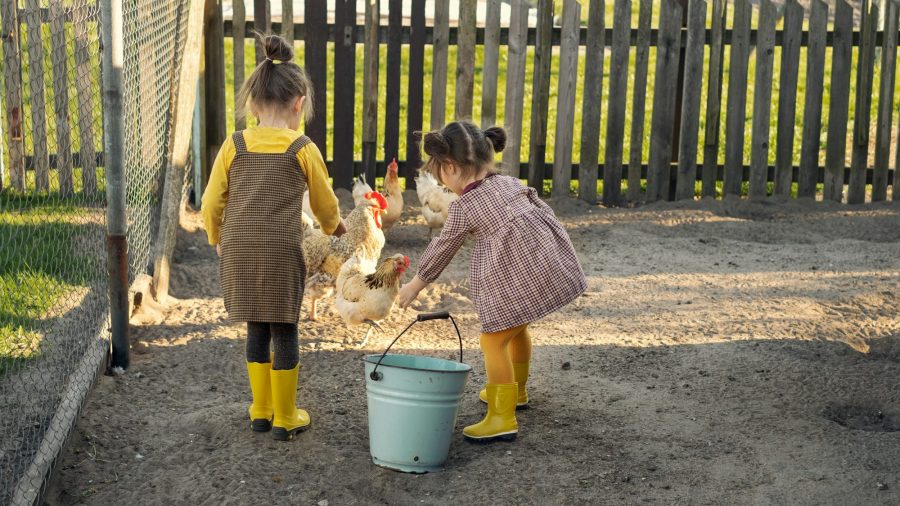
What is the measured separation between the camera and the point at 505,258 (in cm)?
398

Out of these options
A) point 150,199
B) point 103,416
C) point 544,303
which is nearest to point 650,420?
point 544,303

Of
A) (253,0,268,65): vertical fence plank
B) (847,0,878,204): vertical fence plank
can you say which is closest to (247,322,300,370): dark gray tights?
(253,0,268,65): vertical fence plank

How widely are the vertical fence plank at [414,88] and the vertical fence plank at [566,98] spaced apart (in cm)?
84

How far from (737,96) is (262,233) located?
5.44 m

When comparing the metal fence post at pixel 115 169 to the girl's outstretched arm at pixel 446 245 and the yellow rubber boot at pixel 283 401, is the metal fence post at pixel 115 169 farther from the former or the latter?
the girl's outstretched arm at pixel 446 245

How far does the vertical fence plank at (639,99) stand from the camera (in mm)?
8023

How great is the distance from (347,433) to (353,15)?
15.3 ft

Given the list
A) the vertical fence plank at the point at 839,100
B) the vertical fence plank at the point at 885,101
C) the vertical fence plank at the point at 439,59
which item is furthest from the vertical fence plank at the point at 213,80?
the vertical fence plank at the point at 885,101

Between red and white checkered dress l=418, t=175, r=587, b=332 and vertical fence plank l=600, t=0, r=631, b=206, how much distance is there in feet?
14.4

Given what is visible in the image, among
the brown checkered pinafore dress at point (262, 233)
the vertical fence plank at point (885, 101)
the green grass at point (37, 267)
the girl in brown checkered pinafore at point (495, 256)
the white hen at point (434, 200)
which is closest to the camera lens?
the brown checkered pinafore dress at point (262, 233)

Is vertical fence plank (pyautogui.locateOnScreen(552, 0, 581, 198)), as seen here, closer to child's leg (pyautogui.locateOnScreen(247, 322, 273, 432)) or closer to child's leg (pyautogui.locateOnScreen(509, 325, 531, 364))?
child's leg (pyautogui.locateOnScreen(509, 325, 531, 364))

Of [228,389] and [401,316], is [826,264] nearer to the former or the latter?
[401,316]

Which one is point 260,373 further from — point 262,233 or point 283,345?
point 262,233

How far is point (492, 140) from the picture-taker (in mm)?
4047
